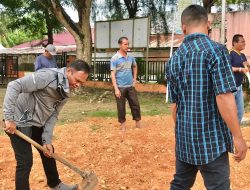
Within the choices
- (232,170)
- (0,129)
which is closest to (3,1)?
(0,129)

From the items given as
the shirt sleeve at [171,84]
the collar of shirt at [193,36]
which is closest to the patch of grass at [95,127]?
the shirt sleeve at [171,84]

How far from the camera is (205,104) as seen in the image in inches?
102

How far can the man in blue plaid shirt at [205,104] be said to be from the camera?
8.24ft

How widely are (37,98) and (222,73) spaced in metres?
1.80

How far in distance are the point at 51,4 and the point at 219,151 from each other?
1150 centimetres

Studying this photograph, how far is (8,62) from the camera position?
736 inches

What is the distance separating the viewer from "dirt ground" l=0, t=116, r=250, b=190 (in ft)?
15.1

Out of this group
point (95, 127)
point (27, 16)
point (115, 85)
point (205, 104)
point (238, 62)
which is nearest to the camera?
point (205, 104)

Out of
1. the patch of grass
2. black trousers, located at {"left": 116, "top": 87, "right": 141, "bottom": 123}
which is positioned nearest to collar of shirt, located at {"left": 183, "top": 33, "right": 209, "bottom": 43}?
black trousers, located at {"left": 116, "top": 87, "right": 141, "bottom": 123}

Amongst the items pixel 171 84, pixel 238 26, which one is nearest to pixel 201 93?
pixel 171 84

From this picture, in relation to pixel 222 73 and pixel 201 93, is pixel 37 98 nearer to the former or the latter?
pixel 201 93

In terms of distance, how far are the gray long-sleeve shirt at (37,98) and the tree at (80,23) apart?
979cm

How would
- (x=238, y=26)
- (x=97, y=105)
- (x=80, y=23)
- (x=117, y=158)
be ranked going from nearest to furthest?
(x=117, y=158) < (x=97, y=105) < (x=238, y=26) < (x=80, y=23)

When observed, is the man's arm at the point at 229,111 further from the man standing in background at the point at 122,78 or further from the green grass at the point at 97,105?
the green grass at the point at 97,105
